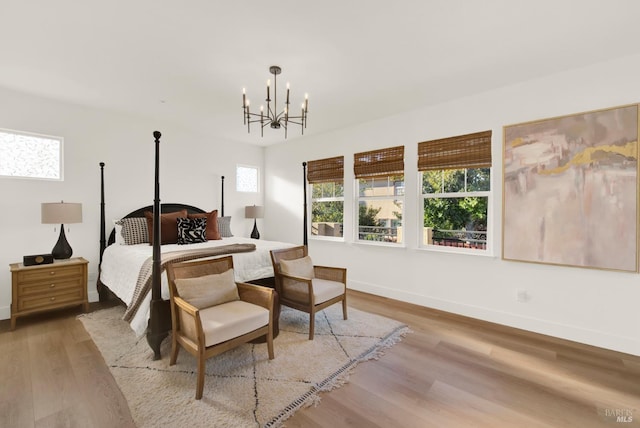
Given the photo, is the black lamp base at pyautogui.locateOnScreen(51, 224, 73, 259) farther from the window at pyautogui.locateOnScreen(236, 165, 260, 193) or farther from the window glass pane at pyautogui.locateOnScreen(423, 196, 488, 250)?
the window glass pane at pyautogui.locateOnScreen(423, 196, 488, 250)

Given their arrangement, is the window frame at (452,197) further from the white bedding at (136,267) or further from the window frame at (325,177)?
the white bedding at (136,267)

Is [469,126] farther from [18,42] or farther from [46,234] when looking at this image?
[46,234]

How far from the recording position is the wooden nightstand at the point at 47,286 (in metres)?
2.97

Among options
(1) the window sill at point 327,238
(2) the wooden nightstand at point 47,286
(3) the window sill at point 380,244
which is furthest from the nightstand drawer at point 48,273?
(3) the window sill at point 380,244

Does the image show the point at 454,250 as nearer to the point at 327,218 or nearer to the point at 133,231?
the point at 327,218

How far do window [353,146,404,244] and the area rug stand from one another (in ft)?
5.00

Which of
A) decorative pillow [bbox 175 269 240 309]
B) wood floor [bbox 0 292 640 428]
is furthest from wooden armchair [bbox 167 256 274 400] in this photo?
wood floor [bbox 0 292 640 428]

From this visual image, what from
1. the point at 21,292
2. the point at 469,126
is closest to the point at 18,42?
the point at 21,292

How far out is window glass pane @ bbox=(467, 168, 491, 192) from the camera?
3.36m

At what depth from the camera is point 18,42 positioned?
2.30 metres

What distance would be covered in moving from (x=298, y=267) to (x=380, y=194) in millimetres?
1876

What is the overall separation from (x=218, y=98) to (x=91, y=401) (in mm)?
3012

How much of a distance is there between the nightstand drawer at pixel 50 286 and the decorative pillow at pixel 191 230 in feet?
3.76

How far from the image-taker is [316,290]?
9.63 ft
